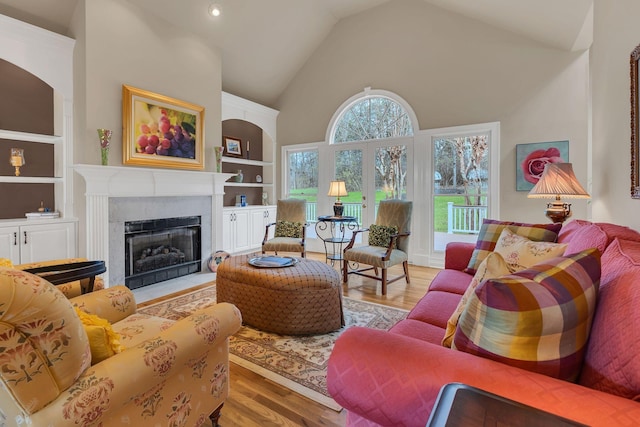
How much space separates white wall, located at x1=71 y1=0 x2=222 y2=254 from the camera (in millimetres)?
3389

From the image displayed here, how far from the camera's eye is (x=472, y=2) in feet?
13.3

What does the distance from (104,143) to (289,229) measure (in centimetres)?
255

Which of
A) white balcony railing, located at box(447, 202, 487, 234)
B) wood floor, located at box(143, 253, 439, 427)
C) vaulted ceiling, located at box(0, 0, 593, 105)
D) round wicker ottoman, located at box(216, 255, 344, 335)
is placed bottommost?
wood floor, located at box(143, 253, 439, 427)

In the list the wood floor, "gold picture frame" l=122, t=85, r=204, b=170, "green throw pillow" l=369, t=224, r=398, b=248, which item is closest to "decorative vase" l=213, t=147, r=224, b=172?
"gold picture frame" l=122, t=85, r=204, b=170

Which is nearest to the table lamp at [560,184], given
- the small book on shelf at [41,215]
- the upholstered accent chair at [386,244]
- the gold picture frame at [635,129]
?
the gold picture frame at [635,129]

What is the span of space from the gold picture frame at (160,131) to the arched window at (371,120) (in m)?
2.41

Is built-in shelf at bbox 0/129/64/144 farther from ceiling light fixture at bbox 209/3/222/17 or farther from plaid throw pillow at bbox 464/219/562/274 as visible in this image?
plaid throw pillow at bbox 464/219/562/274

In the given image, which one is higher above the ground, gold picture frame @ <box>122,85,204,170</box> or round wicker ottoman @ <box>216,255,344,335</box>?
gold picture frame @ <box>122,85,204,170</box>

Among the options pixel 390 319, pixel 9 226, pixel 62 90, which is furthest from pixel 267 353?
pixel 62 90

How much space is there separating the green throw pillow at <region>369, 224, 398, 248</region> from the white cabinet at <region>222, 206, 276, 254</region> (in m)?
2.49

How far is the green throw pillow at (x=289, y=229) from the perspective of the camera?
4863 mm

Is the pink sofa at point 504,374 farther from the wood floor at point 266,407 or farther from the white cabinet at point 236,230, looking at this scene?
the white cabinet at point 236,230

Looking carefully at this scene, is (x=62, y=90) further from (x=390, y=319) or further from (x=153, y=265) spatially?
(x=390, y=319)

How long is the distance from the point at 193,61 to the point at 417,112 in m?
3.32
